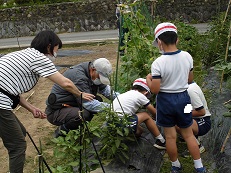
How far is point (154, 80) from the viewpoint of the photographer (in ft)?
10.5

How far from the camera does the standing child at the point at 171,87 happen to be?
10.6 feet

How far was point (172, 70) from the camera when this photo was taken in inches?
127

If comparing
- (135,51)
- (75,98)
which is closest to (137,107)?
(75,98)

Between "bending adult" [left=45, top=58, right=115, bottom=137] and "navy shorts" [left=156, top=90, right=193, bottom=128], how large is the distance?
2.90 feet

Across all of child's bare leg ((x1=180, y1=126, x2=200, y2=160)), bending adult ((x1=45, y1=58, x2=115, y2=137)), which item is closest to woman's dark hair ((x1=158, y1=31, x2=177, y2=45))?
child's bare leg ((x1=180, y1=126, x2=200, y2=160))

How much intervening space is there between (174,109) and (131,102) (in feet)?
1.88

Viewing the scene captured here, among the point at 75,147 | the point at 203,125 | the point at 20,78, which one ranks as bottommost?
the point at 203,125

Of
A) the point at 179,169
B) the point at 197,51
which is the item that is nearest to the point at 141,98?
the point at 179,169

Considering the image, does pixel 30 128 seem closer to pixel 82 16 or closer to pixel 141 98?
pixel 141 98

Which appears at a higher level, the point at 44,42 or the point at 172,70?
the point at 44,42

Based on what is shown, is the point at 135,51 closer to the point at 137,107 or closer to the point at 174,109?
the point at 137,107

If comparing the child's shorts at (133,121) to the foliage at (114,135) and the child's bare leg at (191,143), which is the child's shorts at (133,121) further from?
the child's bare leg at (191,143)

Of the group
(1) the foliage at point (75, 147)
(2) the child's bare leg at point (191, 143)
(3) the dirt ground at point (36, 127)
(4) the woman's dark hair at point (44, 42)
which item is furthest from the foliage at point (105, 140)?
(4) the woman's dark hair at point (44, 42)

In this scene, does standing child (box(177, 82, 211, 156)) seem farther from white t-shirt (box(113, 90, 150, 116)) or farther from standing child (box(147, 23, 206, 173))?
white t-shirt (box(113, 90, 150, 116))
